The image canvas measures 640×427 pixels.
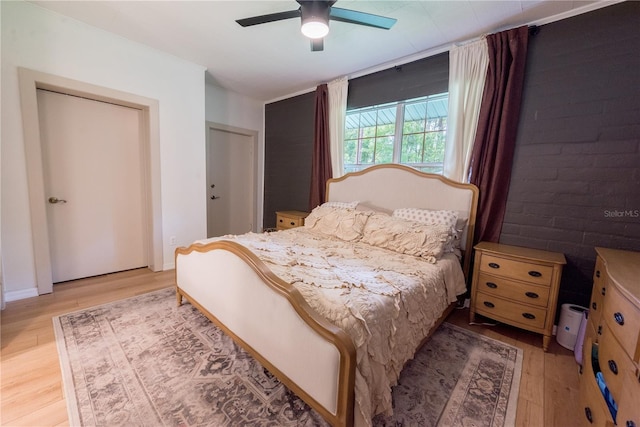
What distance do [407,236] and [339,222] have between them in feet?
2.50

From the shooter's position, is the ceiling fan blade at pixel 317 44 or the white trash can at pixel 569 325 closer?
the white trash can at pixel 569 325

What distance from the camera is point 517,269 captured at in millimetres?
1980

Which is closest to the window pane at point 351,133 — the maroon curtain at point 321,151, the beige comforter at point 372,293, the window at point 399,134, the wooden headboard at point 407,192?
the window at point 399,134

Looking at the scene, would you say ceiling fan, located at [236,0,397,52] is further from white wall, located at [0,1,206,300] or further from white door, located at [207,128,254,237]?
white door, located at [207,128,254,237]

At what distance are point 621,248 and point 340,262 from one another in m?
2.04

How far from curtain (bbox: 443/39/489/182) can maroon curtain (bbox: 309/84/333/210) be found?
1567 millimetres

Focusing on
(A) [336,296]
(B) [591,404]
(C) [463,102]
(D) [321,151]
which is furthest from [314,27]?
(B) [591,404]

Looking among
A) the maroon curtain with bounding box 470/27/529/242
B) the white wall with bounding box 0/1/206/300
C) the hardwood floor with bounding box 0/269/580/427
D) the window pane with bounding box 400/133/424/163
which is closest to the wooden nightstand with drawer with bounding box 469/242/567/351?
the hardwood floor with bounding box 0/269/580/427

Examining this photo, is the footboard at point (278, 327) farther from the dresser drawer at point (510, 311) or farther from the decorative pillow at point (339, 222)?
the dresser drawer at point (510, 311)

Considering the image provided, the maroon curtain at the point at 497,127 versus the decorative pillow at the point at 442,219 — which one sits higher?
the maroon curtain at the point at 497,127

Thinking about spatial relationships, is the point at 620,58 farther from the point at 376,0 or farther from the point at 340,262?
the point at 340,262

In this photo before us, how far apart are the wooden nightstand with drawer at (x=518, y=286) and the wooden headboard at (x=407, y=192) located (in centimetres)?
34

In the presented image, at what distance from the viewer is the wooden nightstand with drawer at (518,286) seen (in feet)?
6.15

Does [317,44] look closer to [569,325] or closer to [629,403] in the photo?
[629,403]
